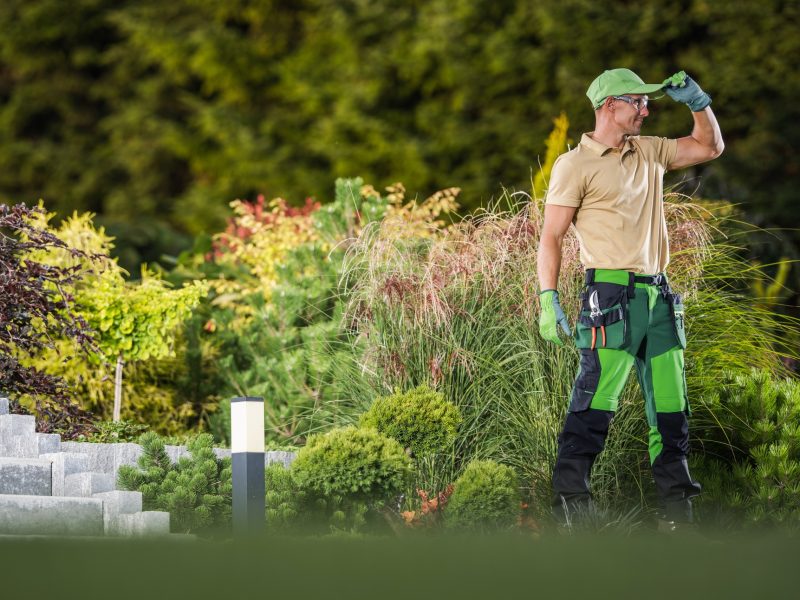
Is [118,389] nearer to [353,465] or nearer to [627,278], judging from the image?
[353,465]

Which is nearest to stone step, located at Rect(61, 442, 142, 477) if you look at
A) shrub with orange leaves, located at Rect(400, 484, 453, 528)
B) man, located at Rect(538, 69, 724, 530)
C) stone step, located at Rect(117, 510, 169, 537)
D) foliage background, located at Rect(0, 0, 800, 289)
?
stone step, located at Rect(117, 510, 169, 537)

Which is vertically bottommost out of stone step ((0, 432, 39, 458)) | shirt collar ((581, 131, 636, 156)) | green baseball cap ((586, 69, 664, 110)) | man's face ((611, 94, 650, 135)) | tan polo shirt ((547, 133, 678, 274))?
stone step ((0, 432, 39, 458))

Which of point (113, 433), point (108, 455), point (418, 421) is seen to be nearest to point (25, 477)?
point (108, 455)

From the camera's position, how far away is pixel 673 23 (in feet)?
48.1

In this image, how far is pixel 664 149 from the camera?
500cm

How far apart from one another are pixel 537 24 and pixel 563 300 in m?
10.2

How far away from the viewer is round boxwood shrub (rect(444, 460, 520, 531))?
195 inches

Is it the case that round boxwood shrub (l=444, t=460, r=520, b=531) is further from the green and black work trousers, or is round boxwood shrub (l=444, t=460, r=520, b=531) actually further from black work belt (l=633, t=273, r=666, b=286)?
black work belt (l=633, t=273, r=666, b=286)

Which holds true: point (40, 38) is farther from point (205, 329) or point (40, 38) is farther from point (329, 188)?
point (205, 329)

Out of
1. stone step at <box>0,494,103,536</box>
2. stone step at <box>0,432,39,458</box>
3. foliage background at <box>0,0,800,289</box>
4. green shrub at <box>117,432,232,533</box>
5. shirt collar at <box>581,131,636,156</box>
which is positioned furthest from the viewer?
foliage background at <box>0,0,800,289</box>

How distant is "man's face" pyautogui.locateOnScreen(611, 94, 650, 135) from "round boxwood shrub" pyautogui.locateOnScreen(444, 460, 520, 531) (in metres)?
1.50

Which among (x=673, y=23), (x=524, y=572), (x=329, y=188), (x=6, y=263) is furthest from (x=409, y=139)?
(x=524, y=572)

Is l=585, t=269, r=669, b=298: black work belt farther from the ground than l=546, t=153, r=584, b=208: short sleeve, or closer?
closer

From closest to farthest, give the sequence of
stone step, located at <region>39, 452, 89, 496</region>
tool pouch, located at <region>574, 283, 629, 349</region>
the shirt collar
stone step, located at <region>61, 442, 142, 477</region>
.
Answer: tool pouch, located at <region>574, 283, 629, 349</region> → the shirt collar → stone step, located at <region>39, 452, 89, 496</region> → stone step, located at <region>61, 442, 142, 477</region>
